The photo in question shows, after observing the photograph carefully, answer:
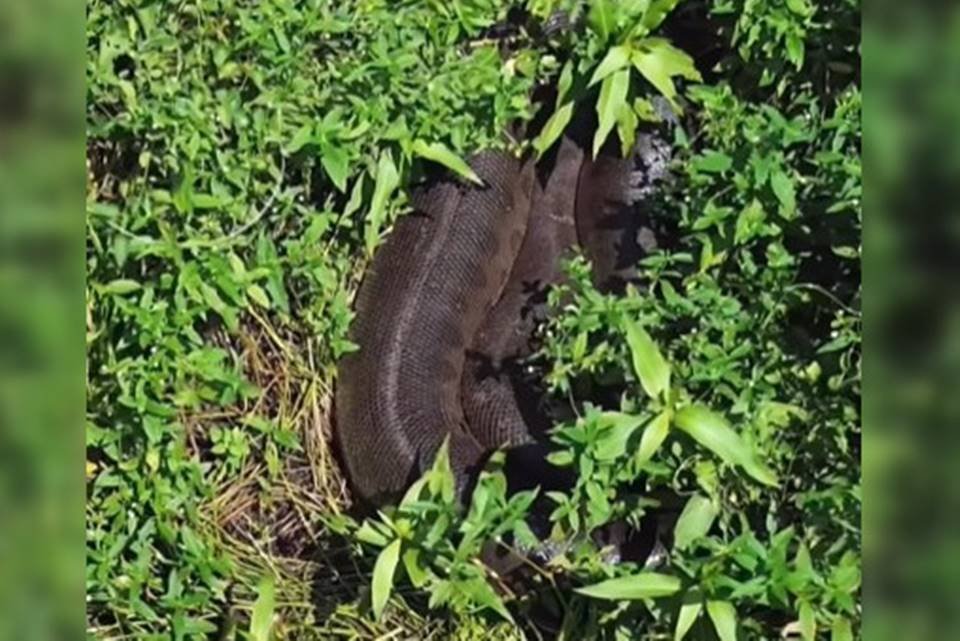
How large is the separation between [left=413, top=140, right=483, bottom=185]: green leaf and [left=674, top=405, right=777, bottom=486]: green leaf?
0.83 metres

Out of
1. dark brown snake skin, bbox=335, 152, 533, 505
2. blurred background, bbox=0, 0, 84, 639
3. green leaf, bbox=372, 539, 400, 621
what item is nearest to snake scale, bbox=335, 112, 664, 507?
dark brown snake skin, bbox=335, 152, 533, 505

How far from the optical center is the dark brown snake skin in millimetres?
2854

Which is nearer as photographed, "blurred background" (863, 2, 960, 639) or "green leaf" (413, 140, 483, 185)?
"blurred background" (863, 2, 960, 639)

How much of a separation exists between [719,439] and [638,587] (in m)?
0.32

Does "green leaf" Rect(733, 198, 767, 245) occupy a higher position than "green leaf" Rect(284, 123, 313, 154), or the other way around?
"green leaf" Rect(284, 123, 313, 154)

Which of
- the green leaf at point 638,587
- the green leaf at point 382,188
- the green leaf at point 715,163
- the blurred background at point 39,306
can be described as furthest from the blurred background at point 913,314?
the green leaf at point 382,188

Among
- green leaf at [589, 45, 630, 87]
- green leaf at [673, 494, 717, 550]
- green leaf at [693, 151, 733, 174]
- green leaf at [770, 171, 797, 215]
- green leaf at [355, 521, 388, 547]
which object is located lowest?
green leaf at [355, 521, 388, 547]

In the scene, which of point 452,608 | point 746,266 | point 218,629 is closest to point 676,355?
point 746,266

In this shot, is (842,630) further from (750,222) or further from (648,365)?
(750,222)

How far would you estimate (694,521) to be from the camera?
96.2 inches

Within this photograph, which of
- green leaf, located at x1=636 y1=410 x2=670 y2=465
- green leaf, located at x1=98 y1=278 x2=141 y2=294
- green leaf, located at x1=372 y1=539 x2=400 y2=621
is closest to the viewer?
green leaf, located at x1=636 y1=410 x2=670 y2=465

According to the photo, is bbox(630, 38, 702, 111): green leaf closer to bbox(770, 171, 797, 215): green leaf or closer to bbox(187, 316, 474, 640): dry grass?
bbox(770, 171, 797, 215): green leaf

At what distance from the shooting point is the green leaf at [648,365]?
2334mm

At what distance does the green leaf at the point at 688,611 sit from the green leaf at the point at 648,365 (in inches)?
14.7
